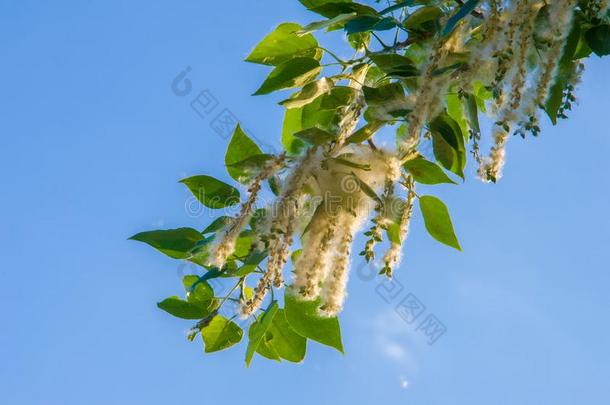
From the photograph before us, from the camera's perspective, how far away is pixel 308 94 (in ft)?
3.56

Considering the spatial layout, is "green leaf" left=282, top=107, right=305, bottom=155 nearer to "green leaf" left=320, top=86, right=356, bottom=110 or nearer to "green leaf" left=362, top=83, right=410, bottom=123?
"green leaf" left=320, top=86, right=356, bottom=110

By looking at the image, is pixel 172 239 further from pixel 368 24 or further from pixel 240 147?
pixel 368 24

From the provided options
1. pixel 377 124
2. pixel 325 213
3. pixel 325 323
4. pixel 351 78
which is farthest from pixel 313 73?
pixel 325 323

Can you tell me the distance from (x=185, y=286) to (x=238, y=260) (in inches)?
8.5

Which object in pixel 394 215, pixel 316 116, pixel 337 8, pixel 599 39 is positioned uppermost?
pixel 599 39

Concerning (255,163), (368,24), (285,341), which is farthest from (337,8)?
(285,341)

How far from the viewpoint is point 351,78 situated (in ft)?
3.71

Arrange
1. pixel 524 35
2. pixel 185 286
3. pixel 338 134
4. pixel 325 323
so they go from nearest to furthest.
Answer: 1. pixel 524 35
2. pixel 338 134
3. pixel 325 323
4. pixel 185 286

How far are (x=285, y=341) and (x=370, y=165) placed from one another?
0.45m

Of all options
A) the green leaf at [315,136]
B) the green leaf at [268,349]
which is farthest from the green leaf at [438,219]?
the green leaf at [268,349]

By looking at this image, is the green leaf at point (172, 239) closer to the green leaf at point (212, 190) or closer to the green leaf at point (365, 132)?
the green leaf at point (212, 190)

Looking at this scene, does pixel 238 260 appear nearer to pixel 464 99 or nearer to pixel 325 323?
pixel 325 323

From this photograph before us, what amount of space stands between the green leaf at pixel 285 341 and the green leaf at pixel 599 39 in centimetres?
70

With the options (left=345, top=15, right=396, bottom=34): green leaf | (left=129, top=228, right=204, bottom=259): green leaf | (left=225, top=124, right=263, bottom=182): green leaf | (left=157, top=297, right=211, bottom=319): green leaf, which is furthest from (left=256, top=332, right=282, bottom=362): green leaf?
(left=345, top=15, right=396, bottom=34): green leaf
